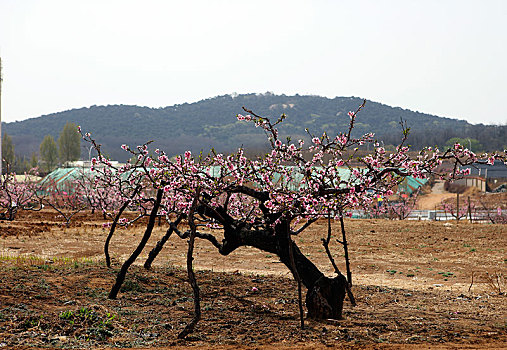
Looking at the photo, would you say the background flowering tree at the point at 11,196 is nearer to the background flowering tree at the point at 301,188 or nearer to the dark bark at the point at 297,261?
the background flowering tree at the point at 301,188

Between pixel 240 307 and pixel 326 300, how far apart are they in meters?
1.48

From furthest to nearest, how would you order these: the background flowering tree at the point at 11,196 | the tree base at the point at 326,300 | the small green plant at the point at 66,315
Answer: the background flowering tree at the point at 11,196, the tree base at the point at 326,300, the small green plant at the point at 66,315

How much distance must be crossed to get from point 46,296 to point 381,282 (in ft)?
25.5

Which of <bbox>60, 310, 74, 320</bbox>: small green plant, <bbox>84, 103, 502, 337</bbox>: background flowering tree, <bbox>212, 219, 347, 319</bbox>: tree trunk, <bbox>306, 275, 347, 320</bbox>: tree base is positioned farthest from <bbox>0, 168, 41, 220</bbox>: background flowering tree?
<bbox>306, 275, 347, 320</bbox>: tree base

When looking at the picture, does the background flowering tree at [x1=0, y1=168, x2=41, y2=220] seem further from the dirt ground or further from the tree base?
the tree base

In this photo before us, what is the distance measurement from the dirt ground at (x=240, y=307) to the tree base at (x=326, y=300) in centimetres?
24

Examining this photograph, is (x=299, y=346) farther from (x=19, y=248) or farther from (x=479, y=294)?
(x=19, y=248)

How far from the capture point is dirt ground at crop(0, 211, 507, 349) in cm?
594

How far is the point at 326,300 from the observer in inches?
→ 279

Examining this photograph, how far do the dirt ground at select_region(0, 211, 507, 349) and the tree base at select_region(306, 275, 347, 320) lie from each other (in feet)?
0.78

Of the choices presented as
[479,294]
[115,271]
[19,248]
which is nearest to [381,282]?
[479,294]

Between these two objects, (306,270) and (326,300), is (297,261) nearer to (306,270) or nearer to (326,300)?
(306,270)

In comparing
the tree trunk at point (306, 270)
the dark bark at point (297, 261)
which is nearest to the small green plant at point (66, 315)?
the dark bark at point (297, 261)

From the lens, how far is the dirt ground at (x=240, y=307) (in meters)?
5.94
